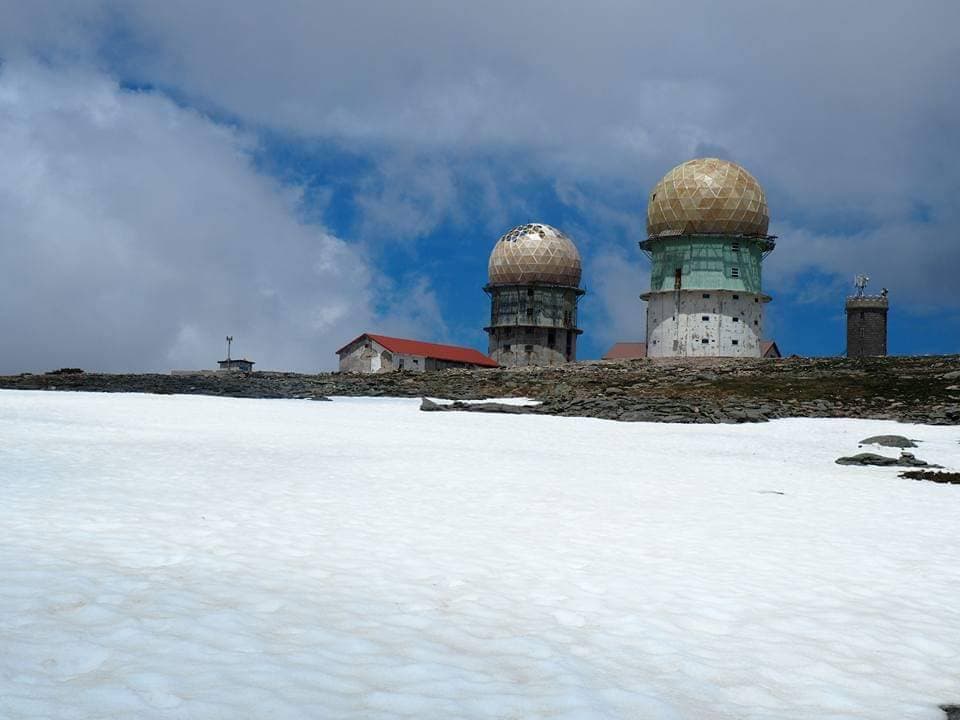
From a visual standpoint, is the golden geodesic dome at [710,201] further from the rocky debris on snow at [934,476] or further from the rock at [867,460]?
the rocky debris on snow at [934,476]

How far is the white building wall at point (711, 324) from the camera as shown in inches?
2375

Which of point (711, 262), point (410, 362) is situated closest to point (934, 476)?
point (711, 262)

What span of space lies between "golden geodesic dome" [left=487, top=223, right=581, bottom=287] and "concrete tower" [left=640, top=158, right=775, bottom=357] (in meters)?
14.3

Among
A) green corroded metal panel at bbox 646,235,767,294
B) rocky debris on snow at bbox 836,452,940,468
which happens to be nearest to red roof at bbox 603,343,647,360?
green corroded metal panel at bbox 646,235,767,294

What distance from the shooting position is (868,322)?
70.4m

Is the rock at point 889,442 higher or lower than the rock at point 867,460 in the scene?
higher

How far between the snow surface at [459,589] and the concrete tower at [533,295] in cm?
5915

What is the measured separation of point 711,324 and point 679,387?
877 inches

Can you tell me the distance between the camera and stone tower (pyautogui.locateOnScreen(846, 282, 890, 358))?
70.2 m

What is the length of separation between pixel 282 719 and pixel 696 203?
58870 mm

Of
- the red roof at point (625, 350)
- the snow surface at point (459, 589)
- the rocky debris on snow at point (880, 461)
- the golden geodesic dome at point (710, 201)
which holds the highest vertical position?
the golden geodesic dome at point (710, 201)

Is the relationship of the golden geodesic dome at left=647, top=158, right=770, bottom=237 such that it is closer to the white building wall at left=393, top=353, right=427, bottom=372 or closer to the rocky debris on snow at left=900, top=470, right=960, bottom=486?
the white building wall at left=393, top=353, right=427, bottom=372

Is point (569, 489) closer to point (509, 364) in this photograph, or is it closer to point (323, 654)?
point (323, 654)

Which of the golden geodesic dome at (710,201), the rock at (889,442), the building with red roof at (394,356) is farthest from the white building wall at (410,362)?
the rock at (889,442)
